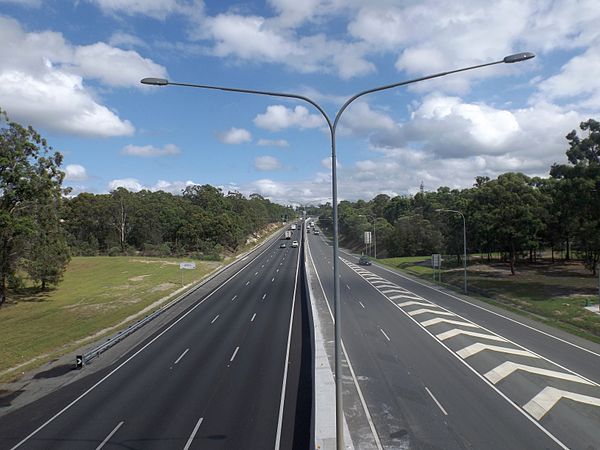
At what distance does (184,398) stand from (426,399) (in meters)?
8.68

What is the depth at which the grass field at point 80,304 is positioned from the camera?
84.7 ft

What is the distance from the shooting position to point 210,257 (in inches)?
2990

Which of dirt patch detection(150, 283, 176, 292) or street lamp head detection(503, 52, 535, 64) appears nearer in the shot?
street lamp head detection(503, 52, 535, 64)

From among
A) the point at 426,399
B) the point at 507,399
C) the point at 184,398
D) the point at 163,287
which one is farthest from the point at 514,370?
the point at 163,287

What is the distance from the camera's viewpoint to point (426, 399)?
15289mm

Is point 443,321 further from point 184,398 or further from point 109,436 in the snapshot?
point 109,436

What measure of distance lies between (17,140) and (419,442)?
136ft

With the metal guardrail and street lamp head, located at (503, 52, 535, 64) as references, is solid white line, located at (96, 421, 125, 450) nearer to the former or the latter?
the metal guardrail

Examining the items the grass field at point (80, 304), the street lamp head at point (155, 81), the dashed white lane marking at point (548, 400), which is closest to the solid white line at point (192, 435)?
the street lamp head at point (155, 81)

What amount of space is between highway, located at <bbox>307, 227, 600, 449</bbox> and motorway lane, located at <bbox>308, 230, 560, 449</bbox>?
0.10ft

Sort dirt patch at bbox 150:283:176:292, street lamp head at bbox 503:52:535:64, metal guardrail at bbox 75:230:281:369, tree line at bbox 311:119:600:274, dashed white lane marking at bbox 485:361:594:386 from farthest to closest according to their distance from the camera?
dirt patch at bbox 150:283:176:292, tree line at bbox 311:119:600:274, metal guardrail at bbox 75:230:281:369, dashed white lane marking at bbox 485:361:594:386, street lamp head at bbox 503:52:535:64

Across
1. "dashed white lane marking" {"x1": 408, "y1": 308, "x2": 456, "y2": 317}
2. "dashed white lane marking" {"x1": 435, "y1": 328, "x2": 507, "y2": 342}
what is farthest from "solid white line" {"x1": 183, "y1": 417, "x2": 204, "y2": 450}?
"dashed white lane marking" {"x1": 408, "y1": 308, "x2": 456, "y2": 317}

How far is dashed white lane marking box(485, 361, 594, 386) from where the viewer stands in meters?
17.3

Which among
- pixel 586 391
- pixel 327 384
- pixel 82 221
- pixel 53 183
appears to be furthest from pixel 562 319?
pixel 82 221
